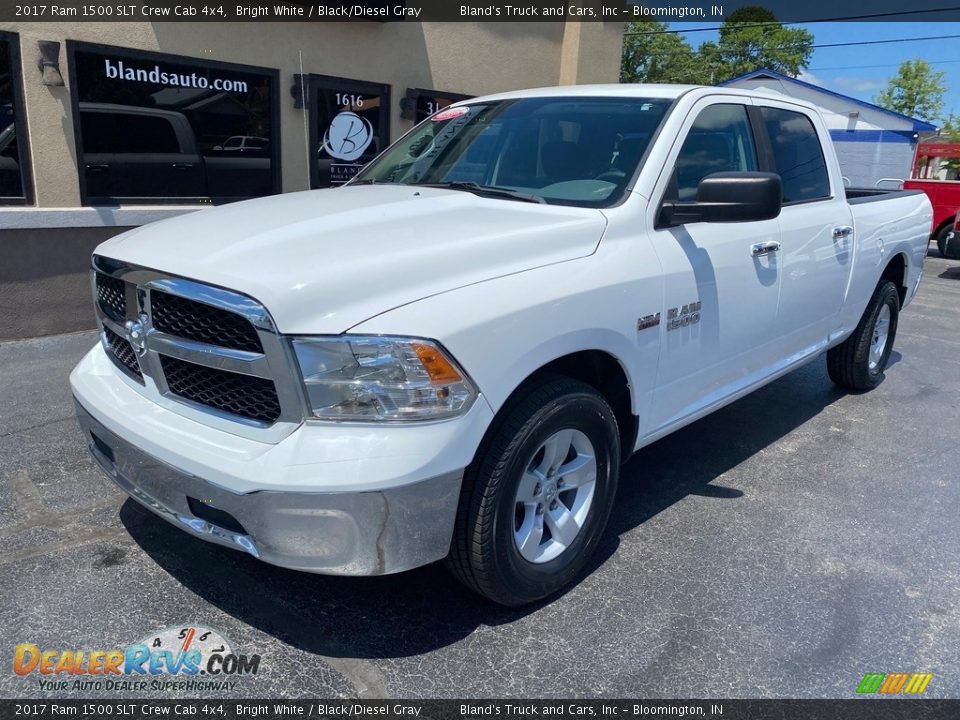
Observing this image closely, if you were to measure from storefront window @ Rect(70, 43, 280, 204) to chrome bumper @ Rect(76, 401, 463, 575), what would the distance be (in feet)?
17.4

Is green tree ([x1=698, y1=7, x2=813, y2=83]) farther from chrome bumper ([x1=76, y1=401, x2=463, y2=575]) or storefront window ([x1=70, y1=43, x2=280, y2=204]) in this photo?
chrome bumper ([x1=76, y1=401, x2=463, y2=575])

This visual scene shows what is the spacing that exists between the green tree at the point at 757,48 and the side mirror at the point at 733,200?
62085 millimetres

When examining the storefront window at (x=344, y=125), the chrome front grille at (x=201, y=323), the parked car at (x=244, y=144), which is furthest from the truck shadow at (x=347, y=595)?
the storefront window at (x=344, y=125)

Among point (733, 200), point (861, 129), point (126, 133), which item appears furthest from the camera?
point (861, 129)

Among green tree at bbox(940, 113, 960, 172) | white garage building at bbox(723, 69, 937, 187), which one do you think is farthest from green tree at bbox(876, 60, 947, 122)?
white garage building at bbox(723, 69, 937, 187)

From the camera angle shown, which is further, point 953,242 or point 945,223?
point 945,223

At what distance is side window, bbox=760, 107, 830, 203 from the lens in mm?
4266

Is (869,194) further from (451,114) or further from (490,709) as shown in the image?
(490,709)

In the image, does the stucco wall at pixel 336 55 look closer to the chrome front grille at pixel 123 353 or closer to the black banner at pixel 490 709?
the chrome front grille at pixel 123 353

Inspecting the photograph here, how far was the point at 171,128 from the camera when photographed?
23.8 feet

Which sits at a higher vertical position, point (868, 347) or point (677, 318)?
point (677, 318)

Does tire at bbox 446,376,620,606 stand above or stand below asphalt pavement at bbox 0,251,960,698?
above

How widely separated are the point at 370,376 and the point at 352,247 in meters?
0.53

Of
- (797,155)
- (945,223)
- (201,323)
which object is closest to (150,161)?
(201,323)
